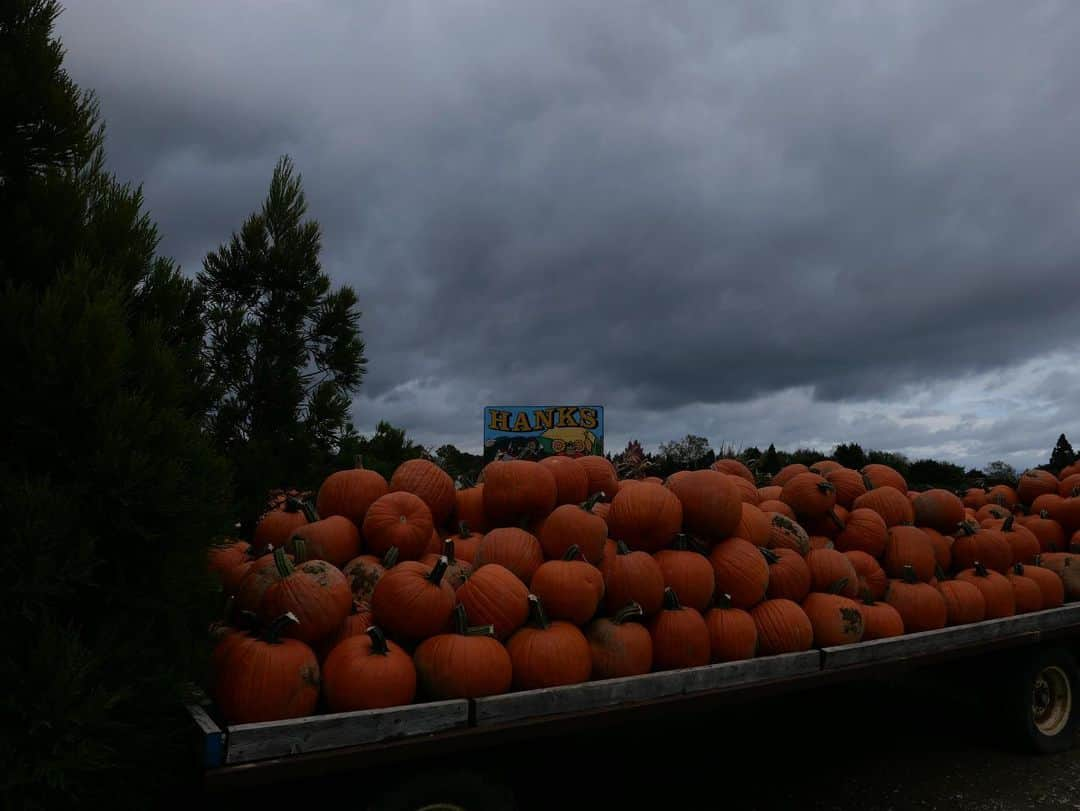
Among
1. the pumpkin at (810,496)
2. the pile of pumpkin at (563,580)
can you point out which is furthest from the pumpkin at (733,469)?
the pumpkin at (810,496)

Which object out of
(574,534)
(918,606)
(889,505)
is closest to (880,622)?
(918,606)

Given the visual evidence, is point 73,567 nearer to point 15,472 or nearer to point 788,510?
point 15,472

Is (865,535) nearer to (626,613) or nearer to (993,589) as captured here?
(993,589)

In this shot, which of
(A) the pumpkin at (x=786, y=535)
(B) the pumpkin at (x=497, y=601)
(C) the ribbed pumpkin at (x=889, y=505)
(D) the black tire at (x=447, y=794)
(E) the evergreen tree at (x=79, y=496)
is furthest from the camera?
(C) the ribbed pumpkin at (x=889, y=505)

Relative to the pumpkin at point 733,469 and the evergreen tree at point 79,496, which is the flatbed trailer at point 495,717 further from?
the pumpkin at point 733,469

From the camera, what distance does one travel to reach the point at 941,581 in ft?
18.0

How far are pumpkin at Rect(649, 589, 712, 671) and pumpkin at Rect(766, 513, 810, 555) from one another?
1.13m

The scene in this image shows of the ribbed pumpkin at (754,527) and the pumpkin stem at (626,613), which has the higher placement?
the ribbed pumpkin at (754,527)

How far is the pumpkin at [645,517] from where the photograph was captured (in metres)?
4.19

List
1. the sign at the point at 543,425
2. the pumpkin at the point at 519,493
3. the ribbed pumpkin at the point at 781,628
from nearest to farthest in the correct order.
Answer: the ribbed pumpkin at the point at 781,628, the pumpkin at the point at 519,493, the sign at the point at 543,425

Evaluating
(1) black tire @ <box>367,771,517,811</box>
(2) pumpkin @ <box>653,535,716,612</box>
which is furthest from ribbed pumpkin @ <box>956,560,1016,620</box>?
(1) black tire @ <box>367,771,517,811</box>

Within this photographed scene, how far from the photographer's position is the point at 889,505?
18.6 feet

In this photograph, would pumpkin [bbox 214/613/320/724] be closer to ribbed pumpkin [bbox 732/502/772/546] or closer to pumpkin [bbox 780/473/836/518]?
ribbed pumpkin [bbox 732/502/772/546]

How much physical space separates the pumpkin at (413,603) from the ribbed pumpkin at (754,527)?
76.3 inches
